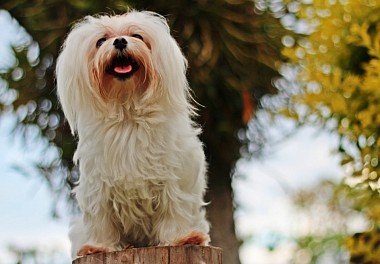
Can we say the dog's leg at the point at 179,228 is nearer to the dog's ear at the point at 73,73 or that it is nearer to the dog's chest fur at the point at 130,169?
the dog's chest fur at the point at 130,169

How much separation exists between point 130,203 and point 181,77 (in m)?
0.58

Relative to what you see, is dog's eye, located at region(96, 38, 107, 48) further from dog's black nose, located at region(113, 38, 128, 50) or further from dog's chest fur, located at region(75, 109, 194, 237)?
dog's chest fur, located at region(75, 109, 194, 237)

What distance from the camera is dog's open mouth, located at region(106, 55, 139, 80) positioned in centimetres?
341

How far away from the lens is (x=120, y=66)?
3.43 metres

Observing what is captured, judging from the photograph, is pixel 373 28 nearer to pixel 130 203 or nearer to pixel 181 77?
pixel 181 77

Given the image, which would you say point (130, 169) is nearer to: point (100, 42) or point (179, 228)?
point (179, 228)

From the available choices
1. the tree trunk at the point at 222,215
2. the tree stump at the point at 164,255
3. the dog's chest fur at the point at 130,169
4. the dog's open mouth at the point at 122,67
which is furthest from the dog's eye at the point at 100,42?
the tree trunk at the point at 222,215

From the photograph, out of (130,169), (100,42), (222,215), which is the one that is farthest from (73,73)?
(222,215)

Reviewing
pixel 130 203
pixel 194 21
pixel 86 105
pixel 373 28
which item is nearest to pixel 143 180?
pixel 130 203

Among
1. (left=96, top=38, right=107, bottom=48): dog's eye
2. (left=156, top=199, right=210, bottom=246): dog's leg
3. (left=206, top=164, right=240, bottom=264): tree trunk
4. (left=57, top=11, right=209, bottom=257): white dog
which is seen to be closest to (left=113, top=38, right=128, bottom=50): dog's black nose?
(left=57, top=11, right=209, bottom=257): white dog

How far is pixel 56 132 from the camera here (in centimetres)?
651

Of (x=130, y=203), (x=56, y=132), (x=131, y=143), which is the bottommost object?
(x=130, y=203)

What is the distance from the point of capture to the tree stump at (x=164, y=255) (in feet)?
10.3

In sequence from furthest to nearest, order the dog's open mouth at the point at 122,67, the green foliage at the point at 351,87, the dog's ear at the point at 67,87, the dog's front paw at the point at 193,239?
the green foliage at the point at 351,87, the dog's ear at the point at 67,87, the dog's open mouth at the point at 122,67, the dog's front paw at the point at 193,239
